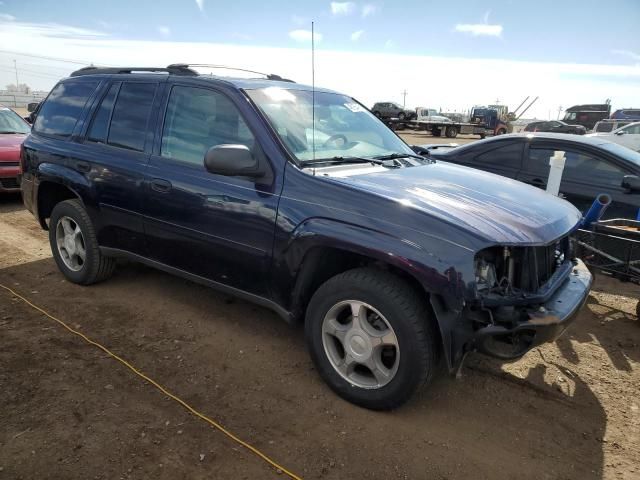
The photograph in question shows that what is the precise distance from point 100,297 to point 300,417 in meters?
2.51

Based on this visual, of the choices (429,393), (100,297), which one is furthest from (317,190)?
(100,297)

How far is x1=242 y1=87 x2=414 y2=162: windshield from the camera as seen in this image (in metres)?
3.23

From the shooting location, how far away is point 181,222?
3.49 metres

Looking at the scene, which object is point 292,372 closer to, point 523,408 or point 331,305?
point 331,305

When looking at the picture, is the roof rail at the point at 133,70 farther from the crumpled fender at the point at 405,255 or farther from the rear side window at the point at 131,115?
the crumpled fender at the point at 405,255

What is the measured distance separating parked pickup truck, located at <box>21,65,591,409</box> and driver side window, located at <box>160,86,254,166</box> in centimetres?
1

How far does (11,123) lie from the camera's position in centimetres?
892

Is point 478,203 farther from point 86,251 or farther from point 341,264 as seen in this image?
point 86,251

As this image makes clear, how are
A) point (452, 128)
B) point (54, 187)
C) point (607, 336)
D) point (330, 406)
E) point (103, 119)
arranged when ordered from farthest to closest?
point (452, 128) → point (54, 187) → point (103, 119) → point (607, 336) → point (330, 406)

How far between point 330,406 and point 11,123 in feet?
29.5

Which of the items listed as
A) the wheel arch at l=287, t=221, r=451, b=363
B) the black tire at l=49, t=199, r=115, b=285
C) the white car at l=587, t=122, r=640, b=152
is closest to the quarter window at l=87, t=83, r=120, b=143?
the black tire at l=49, t=199, r=115, b=285

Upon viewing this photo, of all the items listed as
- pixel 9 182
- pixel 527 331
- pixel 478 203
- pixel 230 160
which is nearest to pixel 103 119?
pixel 230 160

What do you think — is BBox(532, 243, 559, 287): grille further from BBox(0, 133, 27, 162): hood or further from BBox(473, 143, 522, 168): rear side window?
BBox(0, 133, 27, 162): hood

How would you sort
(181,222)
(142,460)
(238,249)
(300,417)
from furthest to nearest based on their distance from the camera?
(181,222) < (238,249) < (300,417) < (142,460)
